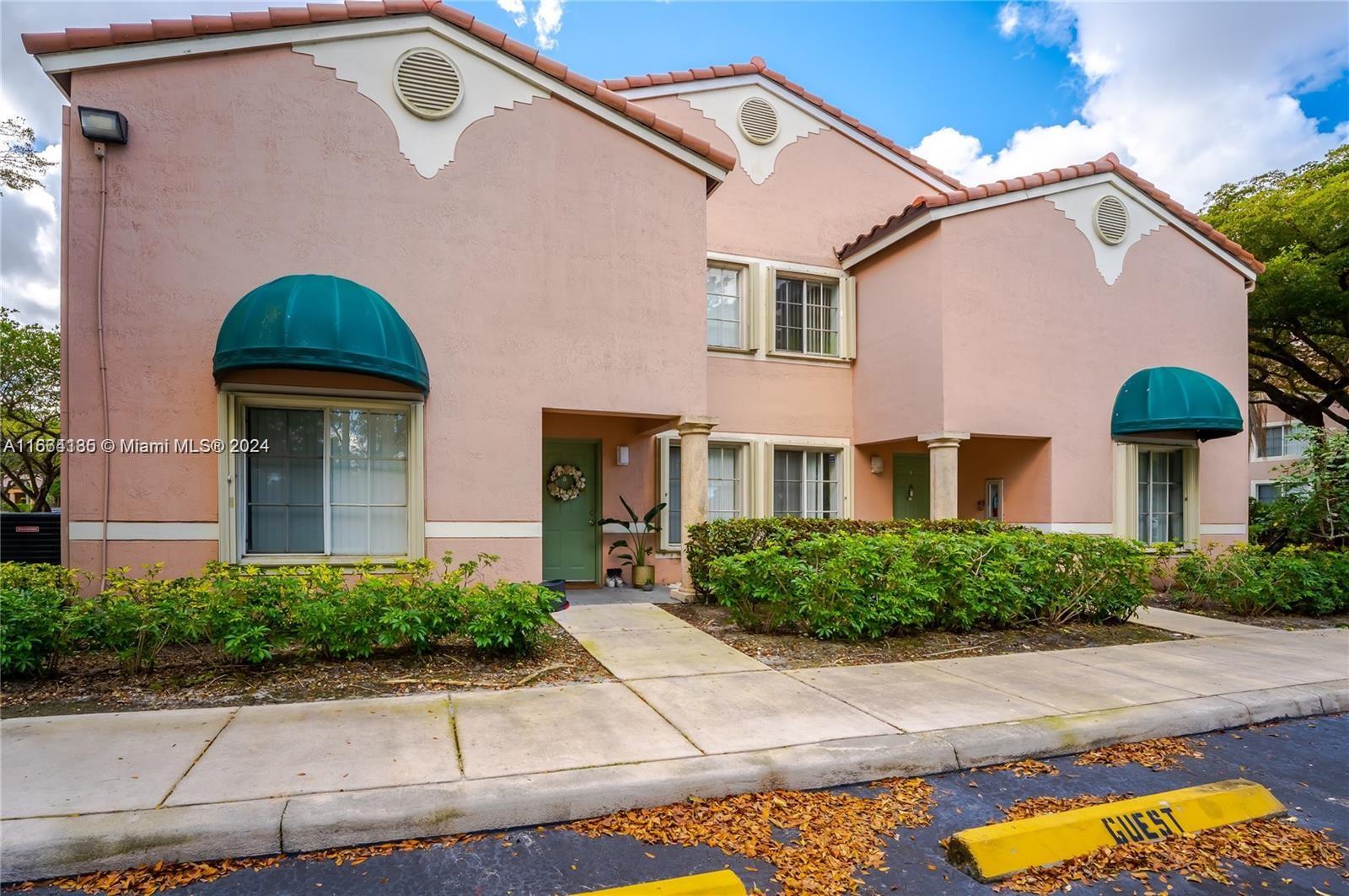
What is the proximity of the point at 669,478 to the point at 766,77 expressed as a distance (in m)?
7.14

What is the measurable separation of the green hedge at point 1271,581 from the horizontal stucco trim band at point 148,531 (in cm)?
1238

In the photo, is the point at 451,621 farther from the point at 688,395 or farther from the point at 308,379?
the point at 688,395

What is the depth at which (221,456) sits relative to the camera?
7188 mm

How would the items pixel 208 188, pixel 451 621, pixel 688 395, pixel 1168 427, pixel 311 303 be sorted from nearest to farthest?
pixel 451 621 < pixel 311 303 < pixel 208 188 < pixel 688 395 < pixel 1168 427

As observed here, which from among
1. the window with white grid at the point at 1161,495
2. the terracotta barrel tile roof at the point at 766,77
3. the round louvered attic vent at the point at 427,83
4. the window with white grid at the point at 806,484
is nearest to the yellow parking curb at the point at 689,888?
the round louvered attic vent at the point at 427,83

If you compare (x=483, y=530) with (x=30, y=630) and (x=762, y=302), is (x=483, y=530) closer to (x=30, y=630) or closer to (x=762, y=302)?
(x=30, y=630)

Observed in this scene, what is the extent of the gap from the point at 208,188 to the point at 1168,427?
1341 centimetres

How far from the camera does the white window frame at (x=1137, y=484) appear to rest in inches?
447

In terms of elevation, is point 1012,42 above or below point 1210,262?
above

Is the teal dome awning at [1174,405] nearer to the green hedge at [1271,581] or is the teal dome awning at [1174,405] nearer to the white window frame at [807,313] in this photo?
the green hedge at [1271,581]

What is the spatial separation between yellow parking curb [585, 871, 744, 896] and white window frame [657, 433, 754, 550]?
7.52 m

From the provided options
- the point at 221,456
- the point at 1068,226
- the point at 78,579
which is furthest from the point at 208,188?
the point at 1068,226

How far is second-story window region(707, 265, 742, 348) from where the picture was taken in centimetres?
1153

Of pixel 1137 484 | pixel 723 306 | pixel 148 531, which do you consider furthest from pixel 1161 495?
pixel 148 531
